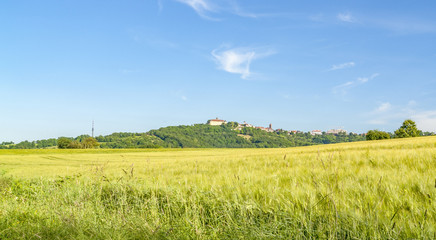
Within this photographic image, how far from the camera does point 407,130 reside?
70.0m

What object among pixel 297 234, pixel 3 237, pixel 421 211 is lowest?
pixel 3 237

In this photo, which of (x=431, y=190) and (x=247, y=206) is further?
(x=247, y=206)

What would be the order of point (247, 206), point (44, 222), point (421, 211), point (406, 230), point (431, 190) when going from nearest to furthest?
point (406, 230)
point (421, 211)
point (431, 190)
point (247, 206)
point (44, 222)

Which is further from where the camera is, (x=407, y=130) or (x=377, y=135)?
(x=377, y=135)

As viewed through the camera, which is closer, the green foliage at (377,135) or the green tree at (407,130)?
the green tree at (407,130)

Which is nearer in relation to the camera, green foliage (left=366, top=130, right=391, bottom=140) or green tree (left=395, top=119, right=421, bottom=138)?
green tree (left=395, top=119, right=421, bottom=138)

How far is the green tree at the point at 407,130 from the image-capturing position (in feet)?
226

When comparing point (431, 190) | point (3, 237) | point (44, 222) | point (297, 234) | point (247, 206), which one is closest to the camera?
point (297, 234)

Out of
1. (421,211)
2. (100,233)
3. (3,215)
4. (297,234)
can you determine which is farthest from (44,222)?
(421,211)

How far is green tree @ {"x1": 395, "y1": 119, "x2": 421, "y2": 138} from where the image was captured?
226 ft

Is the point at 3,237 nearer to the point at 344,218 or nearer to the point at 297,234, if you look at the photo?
the point at 297,234

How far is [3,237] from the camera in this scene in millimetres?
3969

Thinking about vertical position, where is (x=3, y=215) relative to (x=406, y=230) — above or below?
below

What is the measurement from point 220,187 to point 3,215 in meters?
3.92
